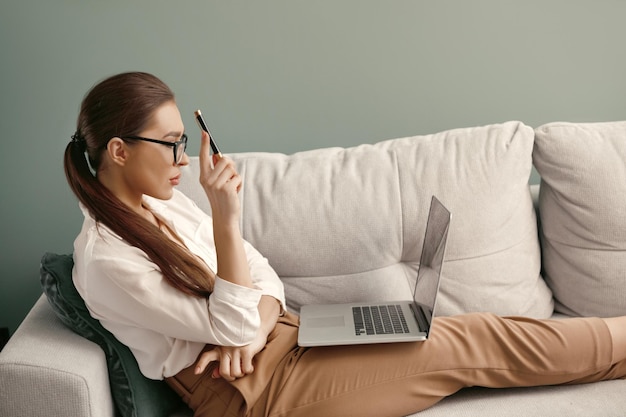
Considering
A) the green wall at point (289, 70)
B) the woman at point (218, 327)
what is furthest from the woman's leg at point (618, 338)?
the green wall at point (289, 70)

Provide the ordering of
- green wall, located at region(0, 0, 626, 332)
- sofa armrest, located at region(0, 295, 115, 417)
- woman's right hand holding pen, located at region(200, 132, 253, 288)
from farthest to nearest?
green wall, located at region(0, 0, 626, 332) < woman's right hand holding pen, located at region(200, 132, 253, 288) < sofa armrest, located at region(0, 295, 115, 417)

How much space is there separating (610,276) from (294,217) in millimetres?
843

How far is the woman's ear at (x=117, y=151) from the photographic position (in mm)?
1497

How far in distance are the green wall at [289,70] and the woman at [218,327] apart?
0.66 m

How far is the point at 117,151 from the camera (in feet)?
4.95

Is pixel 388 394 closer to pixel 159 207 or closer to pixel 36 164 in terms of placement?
pixel 159 207

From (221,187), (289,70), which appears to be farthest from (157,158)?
(289,70)

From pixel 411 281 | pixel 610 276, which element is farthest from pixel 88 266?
pixel 610 276

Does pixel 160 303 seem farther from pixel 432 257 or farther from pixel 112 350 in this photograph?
pixel 432 257

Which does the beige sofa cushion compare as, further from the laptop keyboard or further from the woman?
the laptop keyboard

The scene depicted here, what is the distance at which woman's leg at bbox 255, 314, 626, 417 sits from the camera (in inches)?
58.7

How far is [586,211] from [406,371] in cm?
73

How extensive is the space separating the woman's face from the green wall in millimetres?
676

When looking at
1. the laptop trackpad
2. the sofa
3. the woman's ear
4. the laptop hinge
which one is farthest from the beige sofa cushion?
the woman's ear
